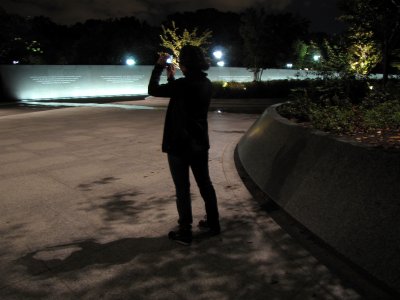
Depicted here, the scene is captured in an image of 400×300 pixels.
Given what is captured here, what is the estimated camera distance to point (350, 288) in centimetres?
299

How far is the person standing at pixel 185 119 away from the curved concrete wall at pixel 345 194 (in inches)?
47.0

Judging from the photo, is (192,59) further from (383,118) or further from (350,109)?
(350,109)

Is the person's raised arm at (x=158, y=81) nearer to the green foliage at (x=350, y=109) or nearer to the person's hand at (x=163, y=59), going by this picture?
the person's hand at (x=163, y=59)

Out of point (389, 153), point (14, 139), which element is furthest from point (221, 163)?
point (14, 139)

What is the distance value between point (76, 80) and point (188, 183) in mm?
26764

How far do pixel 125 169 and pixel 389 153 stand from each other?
4513 millimetres

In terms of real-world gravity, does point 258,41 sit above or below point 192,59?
above

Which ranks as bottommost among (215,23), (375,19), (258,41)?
(375,19)

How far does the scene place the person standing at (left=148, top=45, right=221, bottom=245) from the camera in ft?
11.6

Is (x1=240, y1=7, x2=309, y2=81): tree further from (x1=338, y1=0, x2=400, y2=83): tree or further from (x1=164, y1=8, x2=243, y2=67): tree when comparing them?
(x1=164, y1=8, x2=243, y2=67): tree

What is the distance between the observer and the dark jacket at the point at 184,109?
139 inches

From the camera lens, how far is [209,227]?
411 cm

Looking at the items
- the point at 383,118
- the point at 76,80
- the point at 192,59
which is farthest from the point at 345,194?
the point at 76,80

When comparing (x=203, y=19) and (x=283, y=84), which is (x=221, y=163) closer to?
(x=283, y=84)
